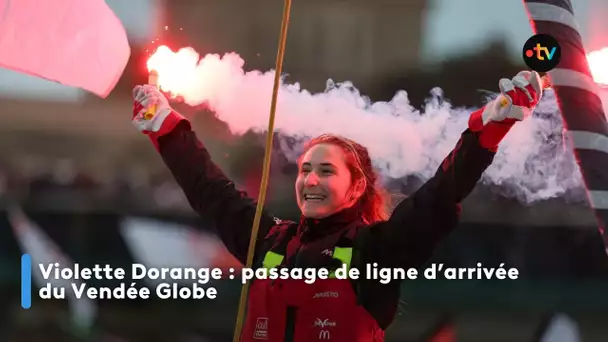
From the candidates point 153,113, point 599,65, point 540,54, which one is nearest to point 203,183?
point 153,113

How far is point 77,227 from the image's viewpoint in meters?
2.17

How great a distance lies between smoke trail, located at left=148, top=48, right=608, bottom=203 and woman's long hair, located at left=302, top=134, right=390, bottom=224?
0.03 metres

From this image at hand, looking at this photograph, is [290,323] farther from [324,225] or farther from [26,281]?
[26,281]

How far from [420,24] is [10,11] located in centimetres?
132

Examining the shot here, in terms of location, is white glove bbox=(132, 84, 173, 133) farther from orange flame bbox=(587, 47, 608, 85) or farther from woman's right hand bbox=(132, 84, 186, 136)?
orange flame bbox=(587, 47, 608, 85)

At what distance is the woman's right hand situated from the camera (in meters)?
2.18

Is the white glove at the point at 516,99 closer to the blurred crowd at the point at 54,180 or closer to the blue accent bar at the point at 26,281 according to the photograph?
the blurred crowd at the point at 54,180

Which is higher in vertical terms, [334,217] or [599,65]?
[599,65]

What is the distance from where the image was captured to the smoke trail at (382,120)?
2.17 m

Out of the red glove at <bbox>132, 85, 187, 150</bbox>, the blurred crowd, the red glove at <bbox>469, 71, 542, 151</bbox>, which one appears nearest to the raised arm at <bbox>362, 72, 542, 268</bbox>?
the red glove at <bbox>469, 71, 542, 151</bbox>

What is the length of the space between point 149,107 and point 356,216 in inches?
29.6

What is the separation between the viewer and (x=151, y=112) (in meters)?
2.18

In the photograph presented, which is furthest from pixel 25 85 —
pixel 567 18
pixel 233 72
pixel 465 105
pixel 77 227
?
pixel 567 18

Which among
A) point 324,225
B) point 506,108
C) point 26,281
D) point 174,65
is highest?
point 174,65
